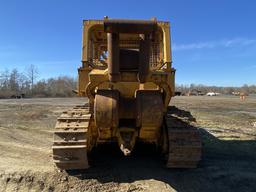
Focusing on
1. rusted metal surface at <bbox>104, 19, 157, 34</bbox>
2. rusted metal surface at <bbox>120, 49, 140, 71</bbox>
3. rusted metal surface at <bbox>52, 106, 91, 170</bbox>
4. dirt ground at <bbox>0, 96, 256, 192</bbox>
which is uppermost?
rusted metal surface at <bbox>104, 19, 157, 34</bbox>

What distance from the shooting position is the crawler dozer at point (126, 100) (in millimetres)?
4848

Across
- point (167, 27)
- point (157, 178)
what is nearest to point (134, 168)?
point (157, 178)

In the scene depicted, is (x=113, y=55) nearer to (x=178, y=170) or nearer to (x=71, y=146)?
(x=71, y=146)

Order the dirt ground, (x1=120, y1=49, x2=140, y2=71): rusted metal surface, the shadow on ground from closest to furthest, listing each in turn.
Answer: (x1=120, y1=49, x2=140, y2=71): rusted metal surface → the dirt ground → the shadow on ground

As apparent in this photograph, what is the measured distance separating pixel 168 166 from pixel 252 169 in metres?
1.85

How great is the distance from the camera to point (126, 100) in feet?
18.4

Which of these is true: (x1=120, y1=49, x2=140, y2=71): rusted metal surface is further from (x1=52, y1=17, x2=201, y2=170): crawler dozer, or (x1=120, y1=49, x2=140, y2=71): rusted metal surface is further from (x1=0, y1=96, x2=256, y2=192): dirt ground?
(x1=0, y1=96, x2=256, y2=192): dirt ground

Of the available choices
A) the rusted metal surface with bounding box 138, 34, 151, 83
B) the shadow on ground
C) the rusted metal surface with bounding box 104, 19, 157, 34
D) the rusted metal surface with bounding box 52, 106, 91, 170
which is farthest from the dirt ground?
the rusted metal surface with bounding box 104, 19, 157, 34

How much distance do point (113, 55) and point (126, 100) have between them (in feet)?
3.45

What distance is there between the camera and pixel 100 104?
5.23 metres

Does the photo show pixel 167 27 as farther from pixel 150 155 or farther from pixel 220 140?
pixel 220 140

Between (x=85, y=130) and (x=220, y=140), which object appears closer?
(x=85, y=130)

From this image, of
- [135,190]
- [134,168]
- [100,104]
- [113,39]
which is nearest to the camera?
[113,39]

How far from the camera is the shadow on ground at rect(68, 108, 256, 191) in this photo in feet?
19.6
